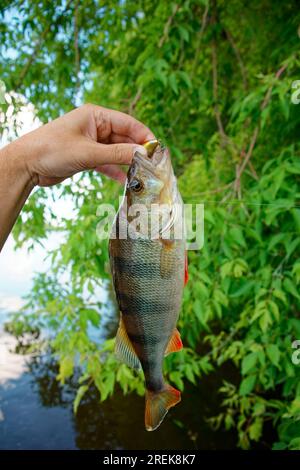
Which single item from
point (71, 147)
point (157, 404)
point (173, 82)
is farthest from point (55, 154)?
point (173, 82)

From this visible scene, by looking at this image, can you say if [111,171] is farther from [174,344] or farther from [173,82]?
[173,82]

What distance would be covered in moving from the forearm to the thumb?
374 mm

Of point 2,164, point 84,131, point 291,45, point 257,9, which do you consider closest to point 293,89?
A: point 291,45

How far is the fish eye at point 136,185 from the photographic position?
1746mm

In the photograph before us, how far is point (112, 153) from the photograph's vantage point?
1869mm

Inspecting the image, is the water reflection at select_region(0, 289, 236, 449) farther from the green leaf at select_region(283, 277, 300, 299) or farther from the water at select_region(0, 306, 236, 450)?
the green leaf at select_region(283, 277, 300, 299)

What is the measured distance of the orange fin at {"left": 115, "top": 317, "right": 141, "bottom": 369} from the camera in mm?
1802

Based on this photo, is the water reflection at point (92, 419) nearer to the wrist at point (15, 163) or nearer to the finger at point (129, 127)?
the finger at point (129, 127)

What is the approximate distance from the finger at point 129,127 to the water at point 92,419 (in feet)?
19.5

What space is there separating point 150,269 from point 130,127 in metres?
0.90

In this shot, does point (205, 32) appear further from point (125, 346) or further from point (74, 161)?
point (125, 346)

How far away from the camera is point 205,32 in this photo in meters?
4.63

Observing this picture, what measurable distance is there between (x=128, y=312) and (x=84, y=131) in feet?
3.04

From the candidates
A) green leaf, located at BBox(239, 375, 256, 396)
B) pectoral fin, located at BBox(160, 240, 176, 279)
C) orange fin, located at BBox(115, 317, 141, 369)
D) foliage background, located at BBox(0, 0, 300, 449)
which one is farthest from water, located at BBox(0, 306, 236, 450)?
pectoral fin, located at BBox(160, 240, 176, 279)
